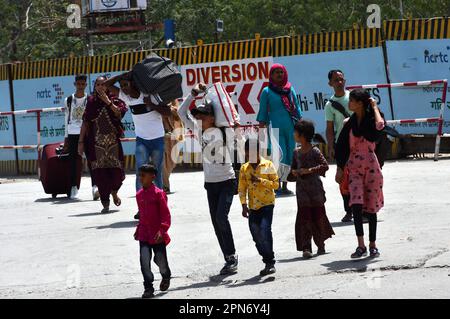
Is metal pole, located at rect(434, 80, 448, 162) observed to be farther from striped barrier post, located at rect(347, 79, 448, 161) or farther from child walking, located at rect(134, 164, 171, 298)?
child walking, located at rect(134, 164, 171, 298)

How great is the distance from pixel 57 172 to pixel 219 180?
7.85 m

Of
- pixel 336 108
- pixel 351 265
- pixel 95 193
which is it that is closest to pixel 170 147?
pixel 95 193

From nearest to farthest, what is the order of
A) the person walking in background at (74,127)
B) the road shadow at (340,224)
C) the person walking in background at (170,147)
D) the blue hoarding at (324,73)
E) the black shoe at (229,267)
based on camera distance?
the black shoe at (229,267) < the road shadow at (340,224) < the person walking in background at (74,127) < the person walking in background at (170,147) < the blue hoarding at (324,73)

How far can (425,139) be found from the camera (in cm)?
2047

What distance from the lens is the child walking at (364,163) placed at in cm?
1002

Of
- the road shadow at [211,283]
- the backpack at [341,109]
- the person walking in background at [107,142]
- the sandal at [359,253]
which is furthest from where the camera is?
the person walking in background at [107,142]

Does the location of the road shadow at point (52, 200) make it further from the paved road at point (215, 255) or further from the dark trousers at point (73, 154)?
the paved road at point (215, 255)

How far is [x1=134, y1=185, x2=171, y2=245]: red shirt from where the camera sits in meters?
9.22

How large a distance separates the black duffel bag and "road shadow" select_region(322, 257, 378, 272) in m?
3.85

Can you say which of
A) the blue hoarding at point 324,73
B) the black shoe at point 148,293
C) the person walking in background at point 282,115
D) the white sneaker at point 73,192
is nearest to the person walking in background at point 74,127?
the white sneaker at point 73,192

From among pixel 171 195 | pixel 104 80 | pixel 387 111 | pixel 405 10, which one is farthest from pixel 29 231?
pixel 405 10

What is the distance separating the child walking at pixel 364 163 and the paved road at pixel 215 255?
0.39m

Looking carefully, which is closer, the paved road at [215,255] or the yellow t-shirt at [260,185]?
the paved road at [215,255]

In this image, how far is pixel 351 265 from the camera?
967 centimetres
